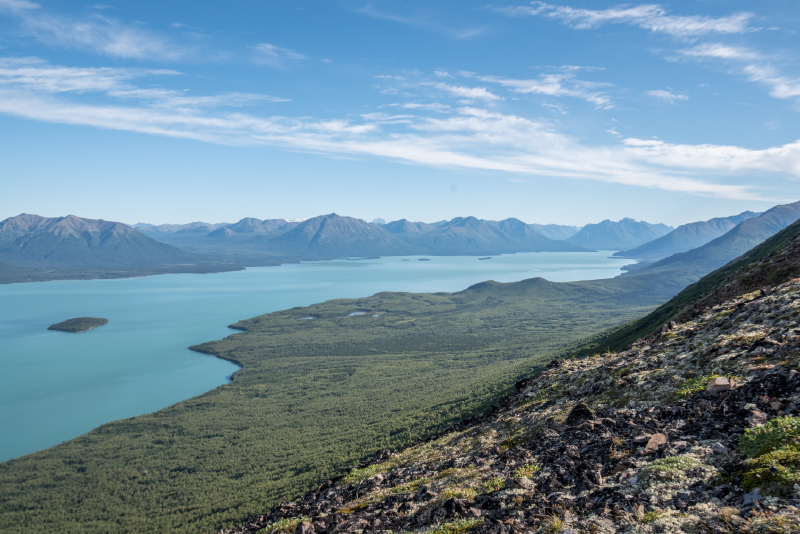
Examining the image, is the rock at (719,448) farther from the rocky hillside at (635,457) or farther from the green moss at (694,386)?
the green moss at (694,386)

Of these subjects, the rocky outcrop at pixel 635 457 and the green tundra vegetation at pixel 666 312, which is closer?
the rocky outcrop at pixel 635 457

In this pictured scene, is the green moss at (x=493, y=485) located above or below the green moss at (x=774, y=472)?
below

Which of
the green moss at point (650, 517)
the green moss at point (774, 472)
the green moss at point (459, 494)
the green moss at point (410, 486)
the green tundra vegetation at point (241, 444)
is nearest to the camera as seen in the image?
the green moss at point (774, 472)

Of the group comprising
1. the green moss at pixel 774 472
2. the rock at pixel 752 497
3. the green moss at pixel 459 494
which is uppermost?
the green moss at pixel 774 472

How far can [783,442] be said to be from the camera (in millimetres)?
10359

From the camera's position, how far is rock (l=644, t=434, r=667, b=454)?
13.1 metres

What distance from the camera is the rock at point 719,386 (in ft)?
49.6

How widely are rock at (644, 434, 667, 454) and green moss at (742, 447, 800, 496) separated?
3147mm

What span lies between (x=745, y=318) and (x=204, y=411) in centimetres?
11285

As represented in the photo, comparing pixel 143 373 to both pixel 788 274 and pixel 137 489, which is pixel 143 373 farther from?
pixel 788 274

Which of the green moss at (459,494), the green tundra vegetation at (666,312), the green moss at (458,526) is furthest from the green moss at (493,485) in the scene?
the green tundra vegetation at (666,312)

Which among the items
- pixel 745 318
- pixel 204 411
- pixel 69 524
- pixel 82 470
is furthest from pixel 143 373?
pixel 745 318

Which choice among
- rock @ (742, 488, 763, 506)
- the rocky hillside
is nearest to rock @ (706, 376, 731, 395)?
the rocky hillside

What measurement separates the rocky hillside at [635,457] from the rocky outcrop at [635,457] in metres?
0.05
